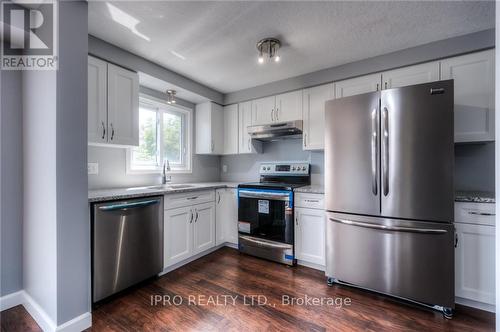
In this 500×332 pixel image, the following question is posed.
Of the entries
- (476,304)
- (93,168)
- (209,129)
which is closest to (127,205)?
(93,168)

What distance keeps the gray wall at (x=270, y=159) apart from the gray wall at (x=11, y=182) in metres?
2.61

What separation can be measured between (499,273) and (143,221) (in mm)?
2499

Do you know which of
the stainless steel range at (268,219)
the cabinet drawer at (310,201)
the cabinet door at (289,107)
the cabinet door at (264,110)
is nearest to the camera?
the cabinet drawer at (310,201)

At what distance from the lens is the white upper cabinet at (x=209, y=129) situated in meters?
3.46

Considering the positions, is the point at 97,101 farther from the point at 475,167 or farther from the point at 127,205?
the point at 475,167

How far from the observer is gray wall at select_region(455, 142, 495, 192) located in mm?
2143

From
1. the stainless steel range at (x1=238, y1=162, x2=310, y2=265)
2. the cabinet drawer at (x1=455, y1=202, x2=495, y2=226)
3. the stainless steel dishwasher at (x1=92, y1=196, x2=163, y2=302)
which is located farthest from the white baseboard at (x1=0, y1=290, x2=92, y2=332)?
the cabinet drawer at (x1=455, y1=202, x2=495, y2=226)

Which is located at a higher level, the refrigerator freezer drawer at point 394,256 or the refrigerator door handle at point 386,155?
the refrigerator door handle at point 386,155

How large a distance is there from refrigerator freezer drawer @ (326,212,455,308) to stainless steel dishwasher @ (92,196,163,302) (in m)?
1.74

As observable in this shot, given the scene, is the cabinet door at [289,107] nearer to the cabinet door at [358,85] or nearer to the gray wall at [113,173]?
the cabinet door at [358,85]

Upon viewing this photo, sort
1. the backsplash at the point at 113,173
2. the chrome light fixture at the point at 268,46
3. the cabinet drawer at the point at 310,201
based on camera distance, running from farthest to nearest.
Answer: the cabinet drawer at the point at 310,201, the backsplash at the point at 113,173, the chrome light fixture at the point at 268,46

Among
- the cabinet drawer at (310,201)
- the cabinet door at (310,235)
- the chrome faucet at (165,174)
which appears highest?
the chrome faucet at (165,174)

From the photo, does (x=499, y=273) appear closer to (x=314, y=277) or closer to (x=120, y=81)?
(x=314, y=277)

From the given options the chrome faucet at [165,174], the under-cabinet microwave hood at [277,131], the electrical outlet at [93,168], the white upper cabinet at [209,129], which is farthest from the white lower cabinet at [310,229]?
the electrical outlet at [93,168]
